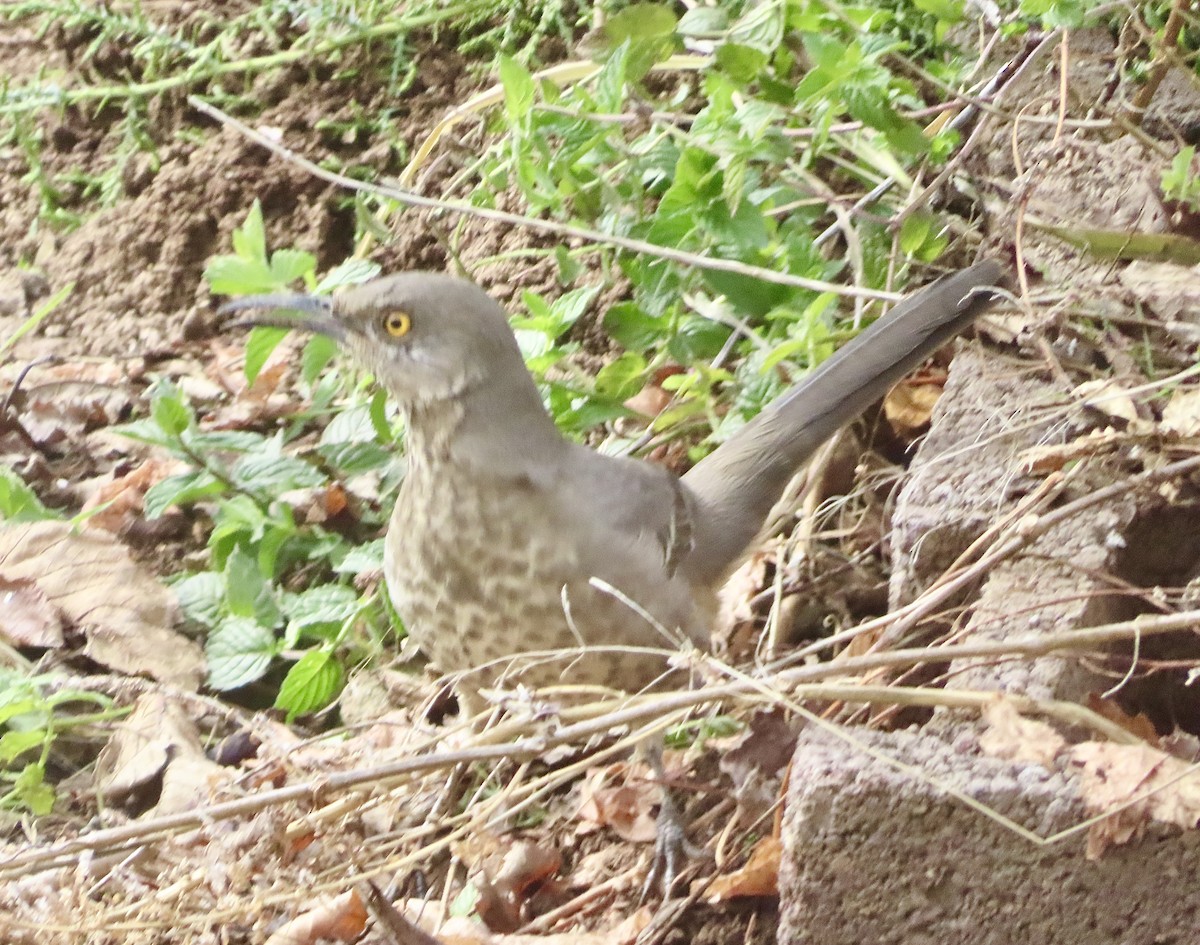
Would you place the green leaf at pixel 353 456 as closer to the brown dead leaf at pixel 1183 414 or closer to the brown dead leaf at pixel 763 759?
the brown dead leaf at pixel 763 759

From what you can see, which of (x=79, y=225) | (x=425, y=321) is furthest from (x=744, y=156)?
(x=79, y=225)

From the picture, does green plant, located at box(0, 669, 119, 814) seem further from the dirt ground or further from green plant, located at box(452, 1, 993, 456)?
green plant, located at box(452, 1, 993, 456)

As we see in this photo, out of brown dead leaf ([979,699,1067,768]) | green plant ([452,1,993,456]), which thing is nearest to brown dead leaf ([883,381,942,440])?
green plant ([452,1,993,456])

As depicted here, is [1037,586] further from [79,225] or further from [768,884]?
[79,225]

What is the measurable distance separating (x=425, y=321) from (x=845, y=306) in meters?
1.22

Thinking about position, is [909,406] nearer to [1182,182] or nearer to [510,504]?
[1182,182]

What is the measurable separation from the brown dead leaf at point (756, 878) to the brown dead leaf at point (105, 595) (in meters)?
1.47

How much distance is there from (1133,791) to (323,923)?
1.25 meters

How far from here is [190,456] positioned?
9.89 feet

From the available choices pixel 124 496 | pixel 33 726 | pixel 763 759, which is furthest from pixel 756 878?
pixel 124 496

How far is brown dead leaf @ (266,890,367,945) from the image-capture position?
2.02 metres

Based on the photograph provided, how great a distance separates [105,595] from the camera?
3061 mm

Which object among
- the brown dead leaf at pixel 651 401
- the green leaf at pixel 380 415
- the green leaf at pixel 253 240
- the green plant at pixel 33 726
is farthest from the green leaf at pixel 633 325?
the green plant at pixel 33 726

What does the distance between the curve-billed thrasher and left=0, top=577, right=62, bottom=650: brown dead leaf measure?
3.16 ft
